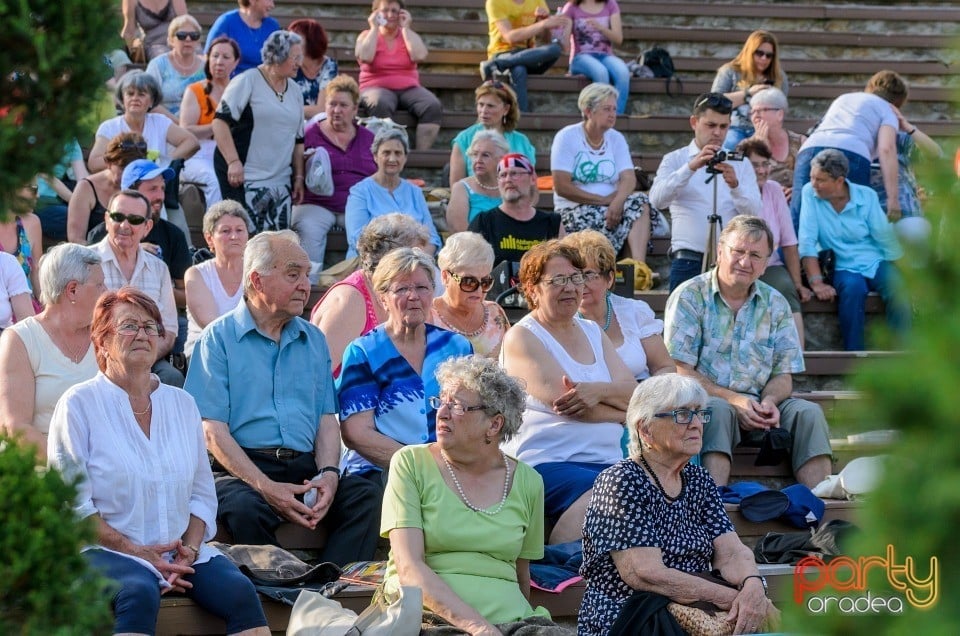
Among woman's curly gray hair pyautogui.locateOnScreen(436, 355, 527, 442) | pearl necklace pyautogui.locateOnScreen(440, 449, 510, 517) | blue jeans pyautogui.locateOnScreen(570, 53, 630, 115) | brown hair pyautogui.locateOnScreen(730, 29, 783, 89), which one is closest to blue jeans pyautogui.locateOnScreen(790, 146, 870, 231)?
brown hair pyautogui.locateOnScreen(730, 29, 783, 89)

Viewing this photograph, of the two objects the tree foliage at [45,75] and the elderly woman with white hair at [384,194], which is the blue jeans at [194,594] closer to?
the tree foliage at [45,75]

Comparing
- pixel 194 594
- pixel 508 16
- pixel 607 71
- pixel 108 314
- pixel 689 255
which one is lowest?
pixel 194 594

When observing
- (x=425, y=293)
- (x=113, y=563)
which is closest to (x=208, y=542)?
(x=113, y=563)

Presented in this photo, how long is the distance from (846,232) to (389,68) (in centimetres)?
399

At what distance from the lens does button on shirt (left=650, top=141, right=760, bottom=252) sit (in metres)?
8.52

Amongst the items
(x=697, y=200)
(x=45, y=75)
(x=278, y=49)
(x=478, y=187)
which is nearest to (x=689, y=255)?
(x=697, y=200)

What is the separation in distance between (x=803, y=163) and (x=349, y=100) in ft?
10.0

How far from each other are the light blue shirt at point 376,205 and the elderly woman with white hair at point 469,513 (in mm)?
3627

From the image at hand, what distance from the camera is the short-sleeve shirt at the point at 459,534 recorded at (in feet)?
14.9

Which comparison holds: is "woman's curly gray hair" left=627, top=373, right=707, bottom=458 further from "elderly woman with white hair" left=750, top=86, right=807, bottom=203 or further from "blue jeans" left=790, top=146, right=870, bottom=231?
"elderly woman with white hair" left=750, top=86, right=807, bottom=203

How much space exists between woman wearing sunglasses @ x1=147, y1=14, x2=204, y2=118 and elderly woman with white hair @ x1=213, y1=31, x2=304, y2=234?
1.46 m

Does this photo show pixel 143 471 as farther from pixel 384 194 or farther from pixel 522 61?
pixel 522 61

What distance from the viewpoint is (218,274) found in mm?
7008

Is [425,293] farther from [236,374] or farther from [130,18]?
[130,18]
